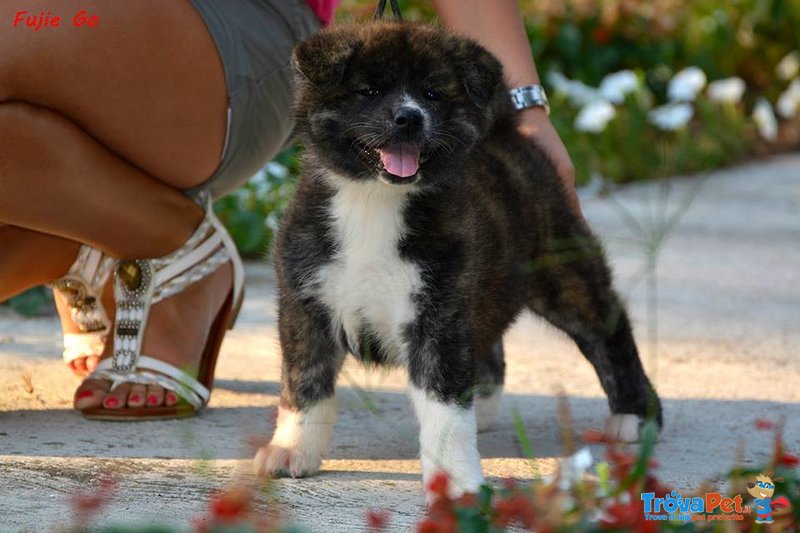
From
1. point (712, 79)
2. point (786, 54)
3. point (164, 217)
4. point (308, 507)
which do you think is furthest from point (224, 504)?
point (786, 54)

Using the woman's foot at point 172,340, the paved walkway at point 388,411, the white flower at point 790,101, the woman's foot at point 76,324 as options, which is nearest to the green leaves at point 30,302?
the paved walkway at point 388,411

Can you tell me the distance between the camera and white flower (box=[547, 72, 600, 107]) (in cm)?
859

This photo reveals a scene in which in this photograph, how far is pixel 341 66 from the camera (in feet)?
9.71

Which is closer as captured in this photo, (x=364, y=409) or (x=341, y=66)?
(x=341, y=66)

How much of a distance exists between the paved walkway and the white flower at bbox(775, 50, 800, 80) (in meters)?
4.04

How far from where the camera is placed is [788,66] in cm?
990

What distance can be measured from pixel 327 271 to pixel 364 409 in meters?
0.98

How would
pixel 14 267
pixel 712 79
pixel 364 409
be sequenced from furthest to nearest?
pixel 712 79 < pixel 364 409 < pixel 14 267

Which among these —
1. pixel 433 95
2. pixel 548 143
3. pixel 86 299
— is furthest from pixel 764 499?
pixel 86 299

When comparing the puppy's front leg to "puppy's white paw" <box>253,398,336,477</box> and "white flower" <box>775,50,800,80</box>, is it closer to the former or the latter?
"puppy's white paw" <box>253,398,336,477</box>

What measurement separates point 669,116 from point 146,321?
5271mm

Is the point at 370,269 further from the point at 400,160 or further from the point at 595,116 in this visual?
the point at 595,116

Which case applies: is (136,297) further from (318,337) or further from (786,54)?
(786,54)

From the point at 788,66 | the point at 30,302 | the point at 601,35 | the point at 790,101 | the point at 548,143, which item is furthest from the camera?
the point at 788,66
